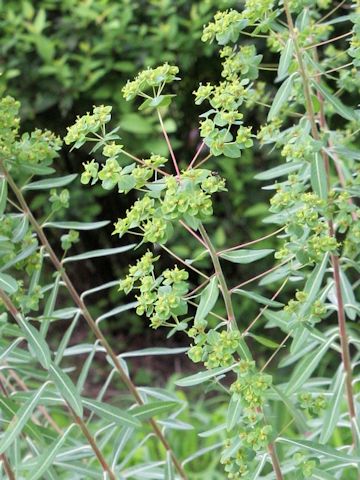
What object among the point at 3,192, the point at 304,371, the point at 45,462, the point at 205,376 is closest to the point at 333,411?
the point at 304,371

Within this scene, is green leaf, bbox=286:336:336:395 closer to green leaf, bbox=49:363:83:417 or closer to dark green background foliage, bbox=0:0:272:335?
green leaf, bbox=49:363:83:417

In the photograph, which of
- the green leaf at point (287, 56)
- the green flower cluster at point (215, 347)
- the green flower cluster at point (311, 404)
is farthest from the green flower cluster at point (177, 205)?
the green flower cluster at point (311, 404)

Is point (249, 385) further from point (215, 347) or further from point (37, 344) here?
point (37, 344)

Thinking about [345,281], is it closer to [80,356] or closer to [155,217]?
[155,217]

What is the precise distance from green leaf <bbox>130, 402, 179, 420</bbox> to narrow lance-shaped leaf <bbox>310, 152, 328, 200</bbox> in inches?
23.7

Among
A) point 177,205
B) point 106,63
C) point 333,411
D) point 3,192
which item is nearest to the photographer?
point 177,205

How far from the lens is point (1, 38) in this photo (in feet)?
14.1

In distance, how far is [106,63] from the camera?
4.23 m

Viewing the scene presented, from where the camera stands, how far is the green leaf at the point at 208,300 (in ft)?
5.04

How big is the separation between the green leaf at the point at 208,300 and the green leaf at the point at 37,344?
0.42 metres

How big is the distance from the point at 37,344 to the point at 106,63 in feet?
8.71

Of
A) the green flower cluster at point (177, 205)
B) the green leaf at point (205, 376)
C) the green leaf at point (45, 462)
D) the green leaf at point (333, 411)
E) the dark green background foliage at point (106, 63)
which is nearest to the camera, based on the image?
the green flower cluster at point (177, 205)

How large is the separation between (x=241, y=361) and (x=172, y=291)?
203 millimetres

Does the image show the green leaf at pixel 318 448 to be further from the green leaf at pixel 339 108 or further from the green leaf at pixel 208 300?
the green leaf at pixel 339 108
